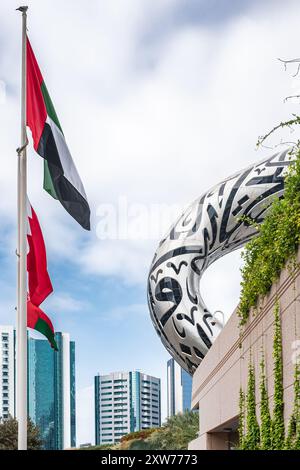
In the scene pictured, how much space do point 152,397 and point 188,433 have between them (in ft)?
204

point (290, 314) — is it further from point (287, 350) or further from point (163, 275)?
point (163, 275)

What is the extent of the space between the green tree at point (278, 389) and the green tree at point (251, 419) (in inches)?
64.1

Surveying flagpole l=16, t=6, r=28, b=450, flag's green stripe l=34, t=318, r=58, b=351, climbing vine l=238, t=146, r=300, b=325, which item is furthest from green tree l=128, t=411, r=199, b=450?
flagpole l=16, t=6, r=28, b=450

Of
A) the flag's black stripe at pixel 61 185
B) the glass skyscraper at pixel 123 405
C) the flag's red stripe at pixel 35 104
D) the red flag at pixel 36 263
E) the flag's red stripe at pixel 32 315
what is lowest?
the flag's red stripe at pixel 32 315

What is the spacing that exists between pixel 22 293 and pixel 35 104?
204cm

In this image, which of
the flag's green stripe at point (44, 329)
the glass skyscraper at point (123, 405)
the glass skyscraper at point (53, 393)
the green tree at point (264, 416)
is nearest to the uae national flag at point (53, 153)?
the flag's green stripe at point (44, 329)

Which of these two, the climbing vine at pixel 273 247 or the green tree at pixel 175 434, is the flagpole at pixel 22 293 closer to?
the climbing vine at pixel 273 247

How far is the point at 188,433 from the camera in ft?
148

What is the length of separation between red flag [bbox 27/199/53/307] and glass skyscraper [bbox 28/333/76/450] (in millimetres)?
84725

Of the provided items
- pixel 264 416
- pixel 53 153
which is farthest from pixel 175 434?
pixel 53 153

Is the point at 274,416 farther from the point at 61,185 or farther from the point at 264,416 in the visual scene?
the point at 61,185

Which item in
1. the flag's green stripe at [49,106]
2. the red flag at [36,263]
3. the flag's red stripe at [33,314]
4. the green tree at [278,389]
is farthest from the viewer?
the flag's green stripe at [49,106]

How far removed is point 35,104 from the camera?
9.95 meters

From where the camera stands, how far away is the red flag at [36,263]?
386 inches
